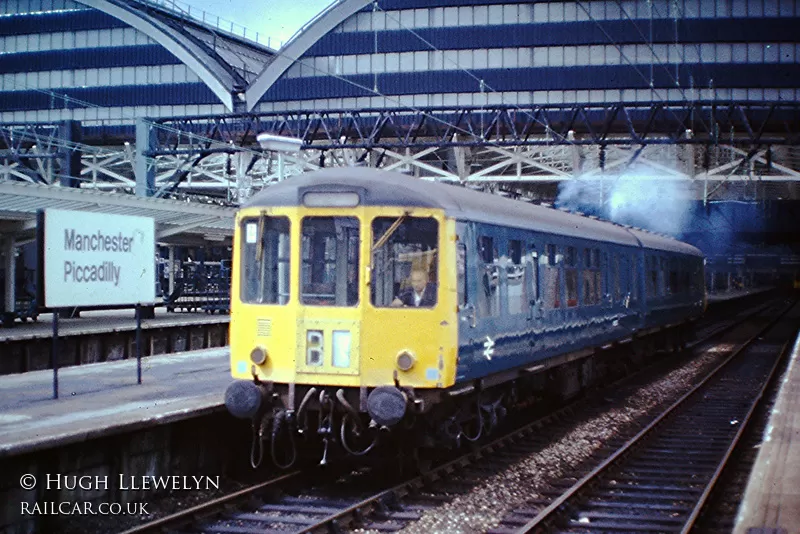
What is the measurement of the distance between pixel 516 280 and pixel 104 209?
468 inches

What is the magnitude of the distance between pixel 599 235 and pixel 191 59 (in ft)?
103

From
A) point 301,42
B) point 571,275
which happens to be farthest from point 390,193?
point 301,42

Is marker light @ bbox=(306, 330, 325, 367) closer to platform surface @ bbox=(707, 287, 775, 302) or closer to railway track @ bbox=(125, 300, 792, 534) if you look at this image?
railway track @ bbox=(125, 300, 792, 534)

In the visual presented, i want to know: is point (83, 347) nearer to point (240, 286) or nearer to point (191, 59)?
point (240, 286)

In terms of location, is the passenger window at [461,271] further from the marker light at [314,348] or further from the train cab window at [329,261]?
the marker light at [314,348]

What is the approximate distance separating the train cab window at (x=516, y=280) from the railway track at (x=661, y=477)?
6.55 ft

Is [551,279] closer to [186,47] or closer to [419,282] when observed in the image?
[419,282]

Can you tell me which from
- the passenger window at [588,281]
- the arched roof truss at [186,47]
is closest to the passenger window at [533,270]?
the passenger window at [588,281]

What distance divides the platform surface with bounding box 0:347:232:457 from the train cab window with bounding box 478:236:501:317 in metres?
2.98

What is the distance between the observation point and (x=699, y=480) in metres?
10.2

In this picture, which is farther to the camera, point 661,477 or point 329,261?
point 661,477

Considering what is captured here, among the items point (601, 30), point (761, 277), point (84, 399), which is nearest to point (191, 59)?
point (601, 30)

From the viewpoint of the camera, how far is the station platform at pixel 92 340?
17781 mm

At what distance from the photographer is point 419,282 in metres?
9.15
